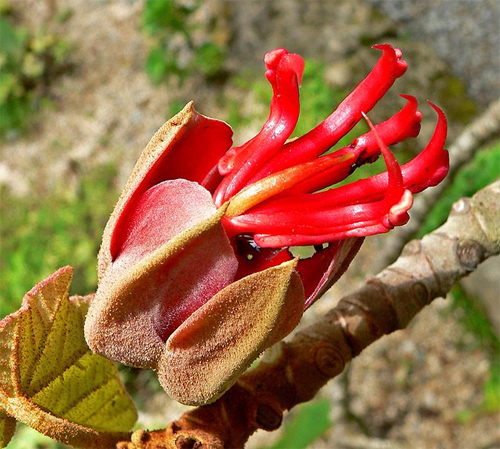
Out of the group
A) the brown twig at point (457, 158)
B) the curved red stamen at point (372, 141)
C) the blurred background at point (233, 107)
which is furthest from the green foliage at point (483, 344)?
the curved red stamen at point (372, 141)

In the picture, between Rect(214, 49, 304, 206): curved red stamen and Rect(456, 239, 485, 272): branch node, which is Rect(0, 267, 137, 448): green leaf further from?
Rect(456, 239, 485, 272): branch node

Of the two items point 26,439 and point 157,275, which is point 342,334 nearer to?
point 157,275

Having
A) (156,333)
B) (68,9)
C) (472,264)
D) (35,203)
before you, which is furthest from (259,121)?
(156,333)

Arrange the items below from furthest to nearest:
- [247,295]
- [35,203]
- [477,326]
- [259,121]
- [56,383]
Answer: [35,203] < [259,121] < [477,326] < [56,383] < [247,295]

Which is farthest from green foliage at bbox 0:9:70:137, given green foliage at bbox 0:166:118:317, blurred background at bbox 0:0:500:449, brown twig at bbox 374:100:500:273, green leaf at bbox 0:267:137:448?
green leaf at bbox 0:267:137:448

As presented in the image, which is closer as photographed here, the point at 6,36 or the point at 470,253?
the point at 470,253

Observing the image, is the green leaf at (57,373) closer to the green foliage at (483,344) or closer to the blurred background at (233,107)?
the blurred background at (233,107)

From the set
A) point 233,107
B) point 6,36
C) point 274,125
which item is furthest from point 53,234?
point 274,125

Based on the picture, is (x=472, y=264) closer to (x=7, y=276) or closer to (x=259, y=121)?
(x=259, y=121)

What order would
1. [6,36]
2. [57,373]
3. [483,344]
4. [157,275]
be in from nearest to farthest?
[157,275] < [57,373] < [483,344] < [6,36]
